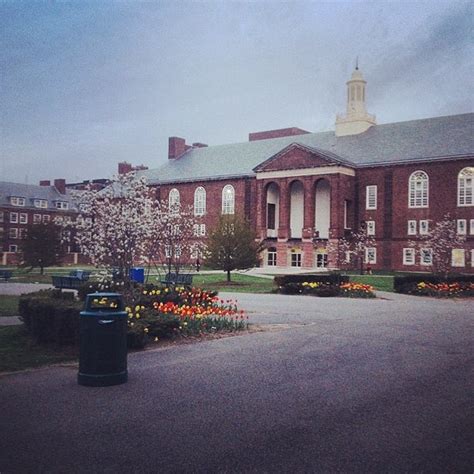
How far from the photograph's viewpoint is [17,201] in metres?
86.1

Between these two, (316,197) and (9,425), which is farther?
(316,197)

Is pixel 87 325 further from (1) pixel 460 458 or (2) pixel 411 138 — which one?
(2) pixel 411 138

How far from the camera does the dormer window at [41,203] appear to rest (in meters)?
88.9

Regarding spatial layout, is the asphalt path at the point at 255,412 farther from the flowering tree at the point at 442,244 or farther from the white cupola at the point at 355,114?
the white cupola at the point at 355,114

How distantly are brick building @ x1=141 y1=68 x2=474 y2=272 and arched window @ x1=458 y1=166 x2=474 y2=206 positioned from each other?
0.29ft

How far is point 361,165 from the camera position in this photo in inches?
2354

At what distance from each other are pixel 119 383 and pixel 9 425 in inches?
91.3

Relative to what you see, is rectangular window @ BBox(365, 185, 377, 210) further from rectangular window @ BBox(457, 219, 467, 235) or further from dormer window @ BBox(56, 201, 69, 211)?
dormer window @ BBox(56, 201, 69, 211)

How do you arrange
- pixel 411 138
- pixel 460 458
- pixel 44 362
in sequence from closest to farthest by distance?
pixel 460 458
pixel 44 362
pixel 411 138

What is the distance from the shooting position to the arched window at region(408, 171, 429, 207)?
56.4m

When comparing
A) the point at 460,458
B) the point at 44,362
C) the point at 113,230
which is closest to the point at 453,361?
the point at 460,458

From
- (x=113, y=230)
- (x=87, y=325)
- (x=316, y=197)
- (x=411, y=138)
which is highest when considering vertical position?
(x=411, y=138)

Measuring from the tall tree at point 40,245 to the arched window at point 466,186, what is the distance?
34.3m

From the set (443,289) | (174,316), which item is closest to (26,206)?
(443,289)
